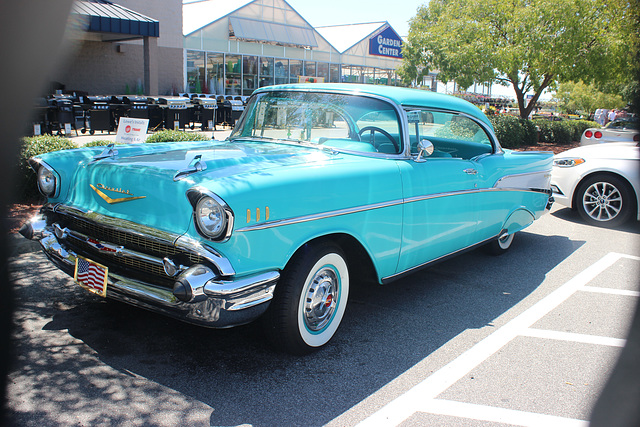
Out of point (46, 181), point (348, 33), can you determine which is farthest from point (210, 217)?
point (348, 33)

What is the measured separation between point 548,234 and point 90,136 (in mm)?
10723

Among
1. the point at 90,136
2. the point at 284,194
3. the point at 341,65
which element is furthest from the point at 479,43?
the point at 341,65

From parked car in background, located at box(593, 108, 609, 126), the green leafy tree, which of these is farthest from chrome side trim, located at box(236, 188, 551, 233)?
parked car in background, located at box(593, 108, 609, 126)

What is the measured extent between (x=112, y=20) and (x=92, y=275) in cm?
1559

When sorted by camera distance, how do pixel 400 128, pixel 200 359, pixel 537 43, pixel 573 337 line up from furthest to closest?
1. pixel 537 43
2. pixel 400 128
3. pixel 573 337
4. pixel 200 359

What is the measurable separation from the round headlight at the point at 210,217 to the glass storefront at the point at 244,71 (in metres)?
21.8

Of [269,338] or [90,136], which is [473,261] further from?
[90,136]

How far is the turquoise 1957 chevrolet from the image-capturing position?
2.66 metres

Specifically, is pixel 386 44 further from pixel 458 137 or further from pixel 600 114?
pixel 458 137

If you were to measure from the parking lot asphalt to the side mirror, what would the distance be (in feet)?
3.83

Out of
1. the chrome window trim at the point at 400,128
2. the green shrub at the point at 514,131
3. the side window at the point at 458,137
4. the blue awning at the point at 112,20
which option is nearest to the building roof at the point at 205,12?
the blue awning at the point at 112,20

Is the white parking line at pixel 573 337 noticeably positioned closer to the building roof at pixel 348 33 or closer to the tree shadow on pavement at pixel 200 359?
the tree shadow on pavement at pixel 200 359

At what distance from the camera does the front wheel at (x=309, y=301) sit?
288 cm

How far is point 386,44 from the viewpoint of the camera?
30.3 meters
